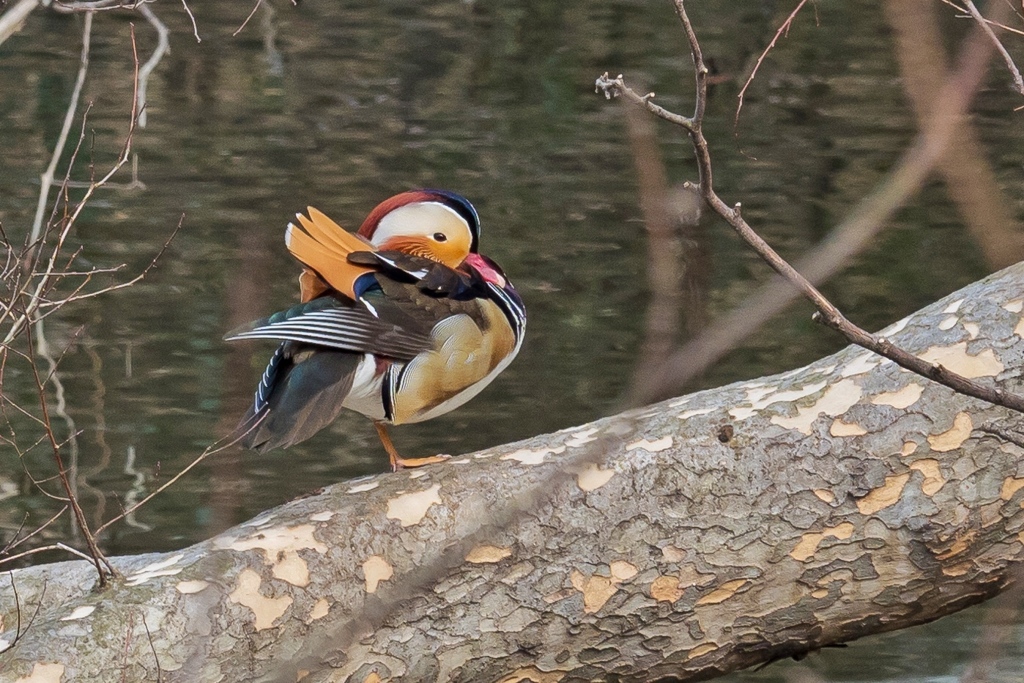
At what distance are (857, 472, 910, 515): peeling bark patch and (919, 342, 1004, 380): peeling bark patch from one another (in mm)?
241

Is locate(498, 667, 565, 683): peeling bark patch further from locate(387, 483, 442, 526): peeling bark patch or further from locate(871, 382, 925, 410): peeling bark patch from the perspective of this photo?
locate(871, 382, 925, 410): peeling bark patch

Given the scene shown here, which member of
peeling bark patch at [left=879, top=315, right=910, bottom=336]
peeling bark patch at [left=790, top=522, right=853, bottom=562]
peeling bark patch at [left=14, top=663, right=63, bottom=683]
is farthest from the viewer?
peeling bark patch at [left=879, top=315, right=910, bottom=336]

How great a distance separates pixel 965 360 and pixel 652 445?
630mm

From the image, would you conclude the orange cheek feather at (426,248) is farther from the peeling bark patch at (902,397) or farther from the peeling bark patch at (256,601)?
the peeling bark patch at (902,397)

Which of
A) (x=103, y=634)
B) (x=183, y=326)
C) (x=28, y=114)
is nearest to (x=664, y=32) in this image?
(x=28, y=114)

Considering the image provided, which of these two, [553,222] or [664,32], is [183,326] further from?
[664,32]

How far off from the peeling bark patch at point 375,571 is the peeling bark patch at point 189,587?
29 centimetres

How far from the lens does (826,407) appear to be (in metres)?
2.61

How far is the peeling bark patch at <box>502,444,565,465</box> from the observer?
263 cm

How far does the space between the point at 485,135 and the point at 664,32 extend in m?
2.53

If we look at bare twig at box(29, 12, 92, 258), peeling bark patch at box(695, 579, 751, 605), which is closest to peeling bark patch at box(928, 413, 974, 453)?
peeling bark patch at box(695, 579, 751, 605)

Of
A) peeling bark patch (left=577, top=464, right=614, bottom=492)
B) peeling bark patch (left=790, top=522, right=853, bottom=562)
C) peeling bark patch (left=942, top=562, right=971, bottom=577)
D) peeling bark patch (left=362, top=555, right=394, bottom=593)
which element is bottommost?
peeling bark patch (left=362, top=555, right=394, bottom=593)

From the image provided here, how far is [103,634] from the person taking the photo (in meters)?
2.26

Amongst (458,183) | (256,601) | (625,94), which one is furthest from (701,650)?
(458,183)
